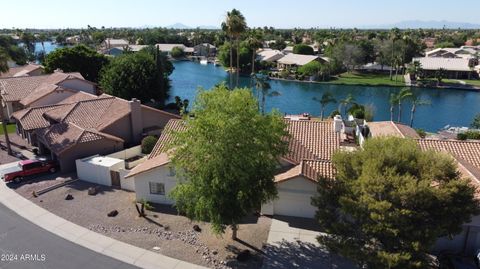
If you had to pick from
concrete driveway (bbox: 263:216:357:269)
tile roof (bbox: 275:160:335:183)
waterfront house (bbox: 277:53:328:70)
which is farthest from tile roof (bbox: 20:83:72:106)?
waterfront house (bbox: 277:53:328:70)

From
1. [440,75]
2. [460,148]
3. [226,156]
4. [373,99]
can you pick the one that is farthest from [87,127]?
[440,75]

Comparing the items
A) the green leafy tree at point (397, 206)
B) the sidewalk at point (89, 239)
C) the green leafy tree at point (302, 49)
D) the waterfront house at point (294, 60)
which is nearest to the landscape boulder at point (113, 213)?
the sidewalk at point (89, 239)

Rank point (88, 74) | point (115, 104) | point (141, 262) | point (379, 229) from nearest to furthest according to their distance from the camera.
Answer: point (379, 229)
point (141, 262)
point (115, 104)
point (88, 74)

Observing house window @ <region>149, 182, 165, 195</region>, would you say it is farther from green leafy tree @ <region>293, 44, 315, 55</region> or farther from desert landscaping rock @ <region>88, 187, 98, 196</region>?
green leafy tree @ <region>293, 44, 315, 55</region>

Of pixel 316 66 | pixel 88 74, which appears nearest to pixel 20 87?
pixel 88 74

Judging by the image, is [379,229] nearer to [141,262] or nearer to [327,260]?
[327,260]

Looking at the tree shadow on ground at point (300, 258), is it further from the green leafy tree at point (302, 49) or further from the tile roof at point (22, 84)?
the green leafy tree at point (302, 49)
